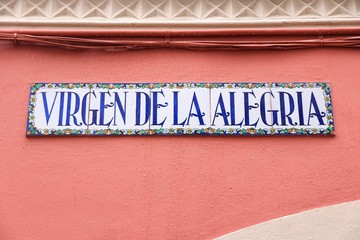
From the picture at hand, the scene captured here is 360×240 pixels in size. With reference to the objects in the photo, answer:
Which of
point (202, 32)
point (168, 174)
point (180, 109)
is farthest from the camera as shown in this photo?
point (202, 32)

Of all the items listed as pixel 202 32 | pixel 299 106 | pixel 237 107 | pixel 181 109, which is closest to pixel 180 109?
pixel 181 109

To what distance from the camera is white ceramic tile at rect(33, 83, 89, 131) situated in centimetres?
344

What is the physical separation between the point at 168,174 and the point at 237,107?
56 centimetres

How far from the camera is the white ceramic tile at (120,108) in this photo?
343 cm

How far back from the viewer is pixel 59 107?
3473 millimetres

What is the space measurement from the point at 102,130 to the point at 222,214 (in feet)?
2.73

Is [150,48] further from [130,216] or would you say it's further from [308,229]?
[308,229]

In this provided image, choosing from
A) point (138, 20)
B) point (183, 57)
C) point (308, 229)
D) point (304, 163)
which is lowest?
point (308, 229)

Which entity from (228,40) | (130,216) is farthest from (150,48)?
(130,216)

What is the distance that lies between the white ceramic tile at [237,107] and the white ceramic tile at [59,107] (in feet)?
2.50

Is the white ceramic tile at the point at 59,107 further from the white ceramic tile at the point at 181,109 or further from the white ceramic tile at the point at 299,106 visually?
the white ceramic tile at the point at 299,106

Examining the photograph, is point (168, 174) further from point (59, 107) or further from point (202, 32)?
point (202, 32)

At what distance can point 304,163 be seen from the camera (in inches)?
132

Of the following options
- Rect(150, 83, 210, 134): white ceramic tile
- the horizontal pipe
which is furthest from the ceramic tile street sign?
the horizontal pipe
